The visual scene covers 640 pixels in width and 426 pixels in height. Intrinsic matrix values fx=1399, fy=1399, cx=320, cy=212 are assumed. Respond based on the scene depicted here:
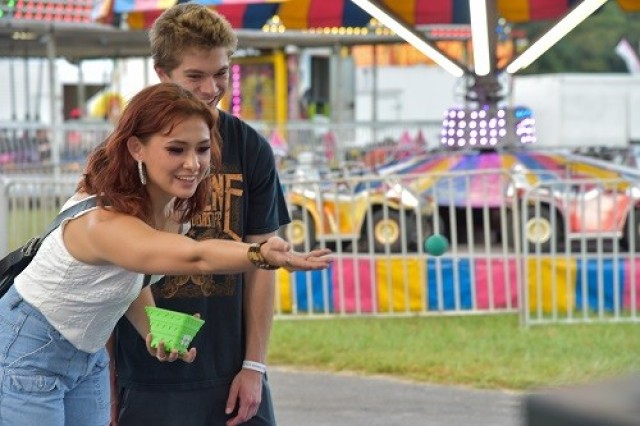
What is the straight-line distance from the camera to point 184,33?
3414 millimetres

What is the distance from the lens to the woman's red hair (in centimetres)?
295

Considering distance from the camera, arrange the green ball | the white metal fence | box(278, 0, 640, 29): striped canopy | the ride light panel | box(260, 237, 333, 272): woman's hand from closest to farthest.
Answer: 1. box(260, 237, 333, 272): woman's hand
2. the green ball
3. the white metal fence
4. box(278, 0, 640, 29): striped canopy
5. the ride light panel

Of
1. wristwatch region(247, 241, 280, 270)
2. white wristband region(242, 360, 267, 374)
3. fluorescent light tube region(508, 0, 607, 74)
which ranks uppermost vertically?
fluorescent light tube region(508, 0, 607, 74)

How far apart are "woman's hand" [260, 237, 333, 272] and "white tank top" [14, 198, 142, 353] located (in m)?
0.44

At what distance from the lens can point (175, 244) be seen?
2812mm

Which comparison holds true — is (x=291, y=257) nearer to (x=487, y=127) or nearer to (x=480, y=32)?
(x=480, y=32)

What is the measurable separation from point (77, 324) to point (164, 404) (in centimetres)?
55

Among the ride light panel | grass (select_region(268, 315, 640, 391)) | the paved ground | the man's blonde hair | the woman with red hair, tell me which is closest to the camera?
the woman with red hair

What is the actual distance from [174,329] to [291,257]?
47 centimetres

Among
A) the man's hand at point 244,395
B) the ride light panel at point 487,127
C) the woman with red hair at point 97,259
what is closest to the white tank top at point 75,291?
the woman with red hair at point 97,259

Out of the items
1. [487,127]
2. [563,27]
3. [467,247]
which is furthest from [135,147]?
[487,127]

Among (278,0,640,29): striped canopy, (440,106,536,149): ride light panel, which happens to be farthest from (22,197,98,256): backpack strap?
A: (440,106,536,149): ride light panel

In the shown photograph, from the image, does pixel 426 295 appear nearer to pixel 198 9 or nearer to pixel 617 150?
pixel 198 9

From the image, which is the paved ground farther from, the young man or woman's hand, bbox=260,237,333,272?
woman's hand, bbox=260,237,333,272
